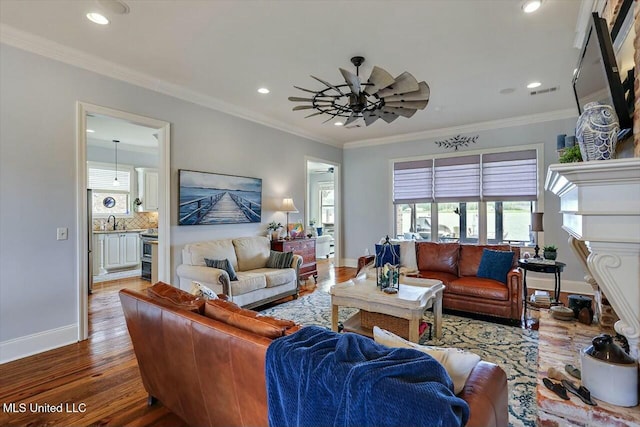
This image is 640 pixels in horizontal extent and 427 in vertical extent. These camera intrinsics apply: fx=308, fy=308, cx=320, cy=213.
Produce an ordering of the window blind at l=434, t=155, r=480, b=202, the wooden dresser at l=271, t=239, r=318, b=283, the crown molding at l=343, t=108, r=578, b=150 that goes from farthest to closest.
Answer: the window blind at l=434, t=155, r=480, b=202 < the wooden dresser at l=271, t=239, r=318, b=283 < the crown molding at l=343, t=108, r=578, b=150

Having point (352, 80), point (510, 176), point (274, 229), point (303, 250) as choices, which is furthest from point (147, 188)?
point (510, 176)

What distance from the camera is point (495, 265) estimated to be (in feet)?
13.2

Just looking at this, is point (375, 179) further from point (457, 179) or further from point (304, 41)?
point (304, 41)

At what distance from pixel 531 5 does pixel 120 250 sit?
762 cm

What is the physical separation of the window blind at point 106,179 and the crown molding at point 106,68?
3.88m

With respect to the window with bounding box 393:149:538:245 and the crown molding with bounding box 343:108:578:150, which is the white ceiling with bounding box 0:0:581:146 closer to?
the crown molding with bounding box 343:108:578:150

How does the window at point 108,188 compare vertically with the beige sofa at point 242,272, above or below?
above

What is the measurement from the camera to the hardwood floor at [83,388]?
6.68ft

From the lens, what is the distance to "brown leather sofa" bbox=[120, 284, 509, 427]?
1.18m

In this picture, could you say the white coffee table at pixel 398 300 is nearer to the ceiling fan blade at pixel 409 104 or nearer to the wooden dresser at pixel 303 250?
the ceiling fan blade at pixel 409 104

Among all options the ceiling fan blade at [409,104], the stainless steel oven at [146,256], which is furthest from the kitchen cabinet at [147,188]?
the ceiling fan blade at [409,104]

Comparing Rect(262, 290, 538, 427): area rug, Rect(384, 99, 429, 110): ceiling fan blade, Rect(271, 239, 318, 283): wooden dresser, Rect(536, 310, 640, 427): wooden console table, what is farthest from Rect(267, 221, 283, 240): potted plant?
Rect(536, 310, 640, 427): wooden console table

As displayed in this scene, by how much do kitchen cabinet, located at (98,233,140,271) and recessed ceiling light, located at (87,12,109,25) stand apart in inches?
193

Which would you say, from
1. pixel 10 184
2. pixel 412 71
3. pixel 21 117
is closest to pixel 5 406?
pixel 10 184
